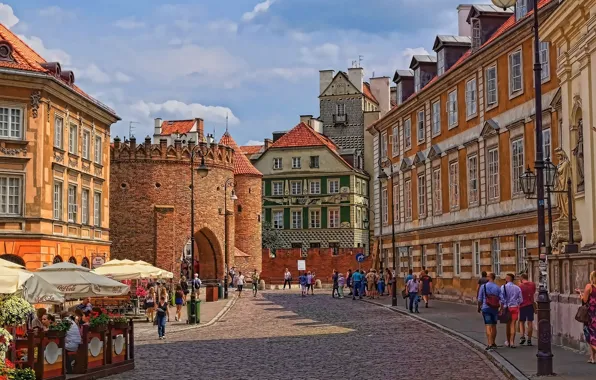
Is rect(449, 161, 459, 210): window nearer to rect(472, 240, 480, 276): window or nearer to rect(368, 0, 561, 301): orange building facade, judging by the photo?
rect(368, 0, 561, 301): orange building facade

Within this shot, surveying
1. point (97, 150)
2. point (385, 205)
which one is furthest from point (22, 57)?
point (385, 205)

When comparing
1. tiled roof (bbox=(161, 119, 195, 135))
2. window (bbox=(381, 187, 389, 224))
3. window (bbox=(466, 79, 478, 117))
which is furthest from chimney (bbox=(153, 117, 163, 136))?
window (bbox=(466, 79, 478, 117))

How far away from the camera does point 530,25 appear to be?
2819 centimetres

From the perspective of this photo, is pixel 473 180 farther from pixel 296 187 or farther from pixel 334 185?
pixel 296 187

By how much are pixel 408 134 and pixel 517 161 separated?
1476cm

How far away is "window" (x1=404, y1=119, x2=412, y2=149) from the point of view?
43694 mm

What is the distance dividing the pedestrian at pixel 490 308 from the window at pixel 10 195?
20.8 meters

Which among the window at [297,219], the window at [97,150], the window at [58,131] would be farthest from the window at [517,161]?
the window at [297,219]

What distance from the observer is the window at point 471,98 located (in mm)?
34250

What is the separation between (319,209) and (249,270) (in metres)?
13.3

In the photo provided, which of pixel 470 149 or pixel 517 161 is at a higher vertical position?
pixel 470 149

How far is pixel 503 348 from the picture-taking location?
18469mm

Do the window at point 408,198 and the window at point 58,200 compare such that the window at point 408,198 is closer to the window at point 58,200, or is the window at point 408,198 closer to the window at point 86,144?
the window at point 86,144

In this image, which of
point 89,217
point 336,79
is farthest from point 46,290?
point 336,79
